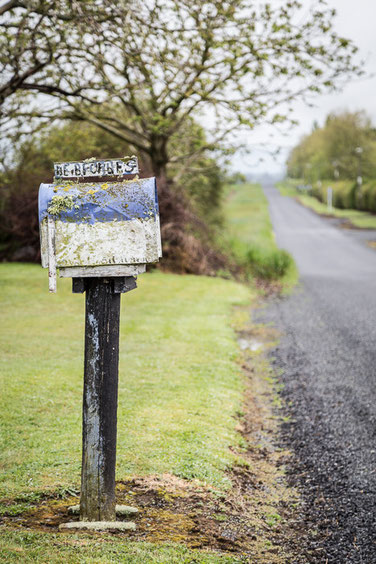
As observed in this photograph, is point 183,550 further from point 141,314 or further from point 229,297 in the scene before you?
point 229,297

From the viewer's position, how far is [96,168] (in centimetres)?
418

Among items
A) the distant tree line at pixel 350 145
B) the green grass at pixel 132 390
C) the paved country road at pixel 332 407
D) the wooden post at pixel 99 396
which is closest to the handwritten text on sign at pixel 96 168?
the wooden post at pixel 99 396

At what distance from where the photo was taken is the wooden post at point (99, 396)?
13.7 feet

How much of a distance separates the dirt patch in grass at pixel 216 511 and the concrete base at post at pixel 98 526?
2.6 inches

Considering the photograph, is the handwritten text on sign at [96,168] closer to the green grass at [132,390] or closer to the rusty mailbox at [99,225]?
the rusty mailbox at [99,225]

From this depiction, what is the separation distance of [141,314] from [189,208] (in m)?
8.50

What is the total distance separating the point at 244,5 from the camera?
1480 centimetres

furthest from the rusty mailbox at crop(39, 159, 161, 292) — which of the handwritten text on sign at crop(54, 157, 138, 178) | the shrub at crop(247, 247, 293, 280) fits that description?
the shrub at crop(247, 247, 293, 280)

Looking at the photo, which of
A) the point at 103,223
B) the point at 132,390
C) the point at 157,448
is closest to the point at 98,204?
the point at 103,223

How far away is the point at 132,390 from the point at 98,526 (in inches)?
148

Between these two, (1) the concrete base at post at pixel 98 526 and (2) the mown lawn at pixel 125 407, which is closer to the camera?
(2) the mown lawn at pixel 125 407

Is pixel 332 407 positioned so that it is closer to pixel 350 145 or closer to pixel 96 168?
pixel 96 168

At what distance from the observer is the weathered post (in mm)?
4133

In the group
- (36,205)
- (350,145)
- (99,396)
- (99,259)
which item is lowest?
(99,396)
